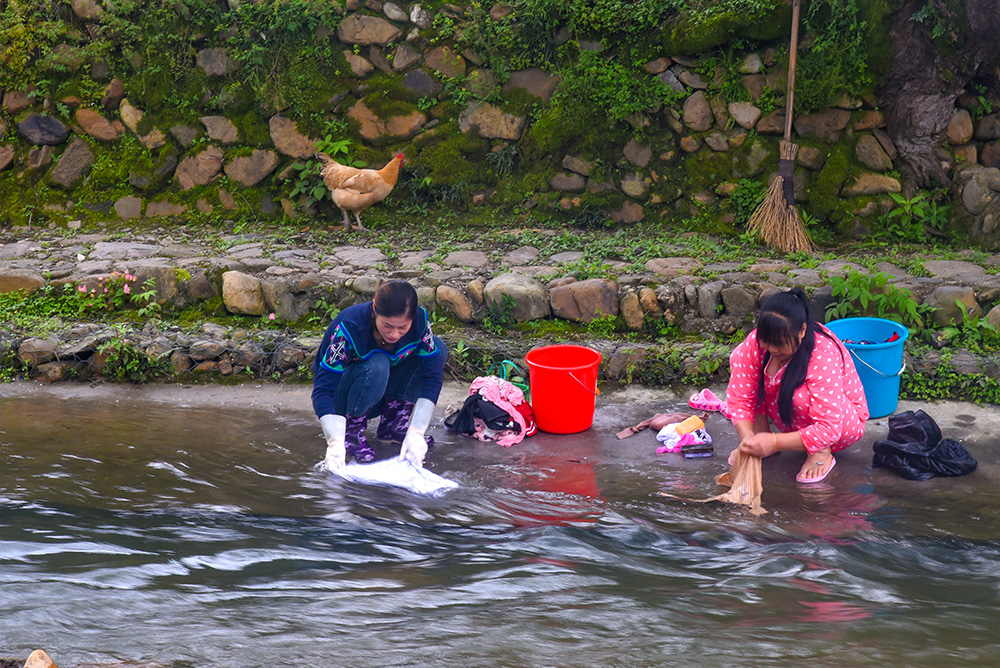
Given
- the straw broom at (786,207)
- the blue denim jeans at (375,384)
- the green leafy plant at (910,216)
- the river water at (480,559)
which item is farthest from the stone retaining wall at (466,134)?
the blue denim jeans at (375,384)

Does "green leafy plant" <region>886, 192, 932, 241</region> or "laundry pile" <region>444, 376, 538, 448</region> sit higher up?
"green leafy plant" <region>886, 192, 932, 241</region>

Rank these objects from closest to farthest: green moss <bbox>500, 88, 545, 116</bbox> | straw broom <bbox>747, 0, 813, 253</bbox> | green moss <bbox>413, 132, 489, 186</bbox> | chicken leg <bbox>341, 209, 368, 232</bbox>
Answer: straw broom <bbox>747, 0, 813, 253</bbox>, chicken leg <bbox>341, 209, 368, 232</bbox>, green moss <bbox>500, 88, 545, 116</bbox>, green moss <bbox>413, 132, 489, 186</bbox>

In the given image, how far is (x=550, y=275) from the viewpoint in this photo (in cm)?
676

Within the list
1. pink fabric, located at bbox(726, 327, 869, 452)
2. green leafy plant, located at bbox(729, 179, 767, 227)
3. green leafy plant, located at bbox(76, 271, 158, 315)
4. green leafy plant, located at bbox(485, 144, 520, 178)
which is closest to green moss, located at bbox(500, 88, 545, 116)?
green leafy plant, located at bbox(485, 144, 520, 178)

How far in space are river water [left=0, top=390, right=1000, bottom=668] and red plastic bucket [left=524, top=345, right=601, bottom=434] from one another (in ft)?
0.56

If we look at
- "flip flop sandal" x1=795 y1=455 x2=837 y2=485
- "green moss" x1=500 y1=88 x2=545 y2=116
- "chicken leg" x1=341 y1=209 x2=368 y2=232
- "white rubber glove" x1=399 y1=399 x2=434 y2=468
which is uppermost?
"green moss" x1=500 y1=88 x2=545 y2=116

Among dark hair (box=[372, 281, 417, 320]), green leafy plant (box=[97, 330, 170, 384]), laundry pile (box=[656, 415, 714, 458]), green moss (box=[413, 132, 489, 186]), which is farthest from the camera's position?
green moss (box=[413, 132, 489, 186])

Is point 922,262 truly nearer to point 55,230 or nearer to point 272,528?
Answer: point 272,528

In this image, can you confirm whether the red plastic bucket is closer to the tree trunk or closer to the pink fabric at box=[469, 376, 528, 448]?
the pink fabric at box=[469, 376, 528, 448]

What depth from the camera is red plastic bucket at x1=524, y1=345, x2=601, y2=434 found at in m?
5.07

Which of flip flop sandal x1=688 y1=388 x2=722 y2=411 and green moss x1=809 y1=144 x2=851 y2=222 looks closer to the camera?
flip flop sandal x1=688 y1=388 x2=722 y2=411

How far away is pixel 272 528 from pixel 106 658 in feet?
4.21

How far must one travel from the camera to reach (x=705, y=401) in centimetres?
543

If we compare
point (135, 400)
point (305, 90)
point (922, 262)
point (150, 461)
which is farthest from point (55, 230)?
point (922, 262)
